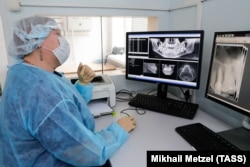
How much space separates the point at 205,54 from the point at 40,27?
1.02m

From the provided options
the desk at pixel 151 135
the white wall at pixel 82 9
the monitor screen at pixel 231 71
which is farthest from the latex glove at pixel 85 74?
the monitor screen at pixel 231 71

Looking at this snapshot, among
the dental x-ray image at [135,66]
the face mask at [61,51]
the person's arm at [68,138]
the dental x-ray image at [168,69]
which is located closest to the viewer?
the person's arm at [68,138]

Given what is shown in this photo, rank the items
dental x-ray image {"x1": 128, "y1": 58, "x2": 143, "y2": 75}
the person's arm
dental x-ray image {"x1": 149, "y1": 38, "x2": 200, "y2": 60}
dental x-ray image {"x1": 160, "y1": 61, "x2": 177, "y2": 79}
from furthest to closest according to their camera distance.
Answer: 1. dental x-ray image {"x1": 128, "y1": 58, "x2": 143, "y2": 75}
2. dental x-ray image {"x1": 160, "y1": 61, "x2": 177, "y2": 79}
3. dental x-ray image {"x1": 149, "y1": 38, "x2": 200, "y2": 60}
4. the person's arm

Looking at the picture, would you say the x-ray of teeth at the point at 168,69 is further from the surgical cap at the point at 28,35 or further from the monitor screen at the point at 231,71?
the surgical cap at the point at 28,35

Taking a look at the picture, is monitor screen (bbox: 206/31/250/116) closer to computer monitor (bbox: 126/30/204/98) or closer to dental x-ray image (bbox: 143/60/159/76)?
computer monitor (bbox: 126/30/204/98)

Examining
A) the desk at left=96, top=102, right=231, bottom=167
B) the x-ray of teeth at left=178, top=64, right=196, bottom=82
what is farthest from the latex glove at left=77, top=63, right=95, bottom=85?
the x-ray of teeth at left=178, top=64, right=196, bottom=82

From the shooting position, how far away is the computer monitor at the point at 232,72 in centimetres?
88

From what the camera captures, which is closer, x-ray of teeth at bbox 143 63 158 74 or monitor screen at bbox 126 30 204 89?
monitor screen at bbox 126 30 204 89

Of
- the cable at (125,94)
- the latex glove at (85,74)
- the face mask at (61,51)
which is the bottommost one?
the cable at (125,94)

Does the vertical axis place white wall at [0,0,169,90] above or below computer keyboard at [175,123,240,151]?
above

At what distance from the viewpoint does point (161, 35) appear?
1310mm

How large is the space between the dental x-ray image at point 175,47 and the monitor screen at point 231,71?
6.3 inches

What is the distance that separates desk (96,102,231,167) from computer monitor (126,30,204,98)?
242mm

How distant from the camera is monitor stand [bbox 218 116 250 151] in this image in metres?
0.89
